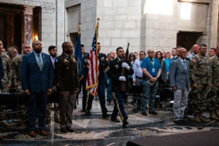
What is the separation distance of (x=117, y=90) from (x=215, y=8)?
1115 cm

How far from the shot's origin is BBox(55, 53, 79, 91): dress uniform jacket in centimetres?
667

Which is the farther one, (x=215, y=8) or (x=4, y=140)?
(x=215, y=8)

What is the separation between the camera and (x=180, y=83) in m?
7.95

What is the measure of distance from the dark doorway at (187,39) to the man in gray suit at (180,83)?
30.8 feet

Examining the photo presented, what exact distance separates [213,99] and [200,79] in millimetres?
871

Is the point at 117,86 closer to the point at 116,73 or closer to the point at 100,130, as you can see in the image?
the point at 116,73

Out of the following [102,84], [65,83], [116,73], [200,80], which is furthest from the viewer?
[102,84]

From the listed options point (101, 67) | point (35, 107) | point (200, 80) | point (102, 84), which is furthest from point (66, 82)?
point (200, 80)

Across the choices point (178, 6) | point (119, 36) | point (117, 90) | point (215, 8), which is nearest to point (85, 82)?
point (117, 90)

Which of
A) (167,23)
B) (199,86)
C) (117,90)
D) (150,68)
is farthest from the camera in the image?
(167,23)

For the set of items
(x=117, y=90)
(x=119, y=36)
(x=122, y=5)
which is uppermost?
(x=122, y=5)

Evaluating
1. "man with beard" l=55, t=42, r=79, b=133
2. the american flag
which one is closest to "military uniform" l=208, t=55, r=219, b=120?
the american flag

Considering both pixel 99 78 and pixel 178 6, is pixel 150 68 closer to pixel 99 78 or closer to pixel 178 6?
pixel 99 78

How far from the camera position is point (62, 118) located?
679 cm
